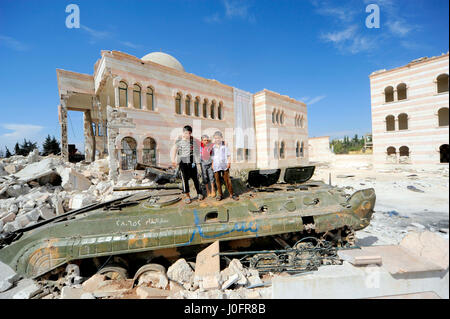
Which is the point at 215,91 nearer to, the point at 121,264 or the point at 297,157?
the point at 297,157

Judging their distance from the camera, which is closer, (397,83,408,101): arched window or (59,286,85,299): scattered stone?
(59,286,85,299): scattered stone

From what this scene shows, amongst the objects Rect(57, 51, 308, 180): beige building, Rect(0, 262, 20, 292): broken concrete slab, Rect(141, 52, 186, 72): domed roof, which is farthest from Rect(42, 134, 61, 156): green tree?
Rect(0, 262, 20, 292): broken concrete slab

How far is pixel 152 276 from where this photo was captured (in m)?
3.41

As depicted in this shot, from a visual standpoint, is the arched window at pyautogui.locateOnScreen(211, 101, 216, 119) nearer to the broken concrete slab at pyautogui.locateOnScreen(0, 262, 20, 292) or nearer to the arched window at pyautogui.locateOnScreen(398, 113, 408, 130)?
the broken concrete slab at pyautogui.locateOnScreen(0, 262, 20, 292)

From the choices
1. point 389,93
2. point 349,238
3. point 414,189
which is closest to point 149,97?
point 349,238

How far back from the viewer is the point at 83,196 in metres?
8.45

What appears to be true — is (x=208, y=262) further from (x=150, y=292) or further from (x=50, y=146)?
(x=50, y=146)

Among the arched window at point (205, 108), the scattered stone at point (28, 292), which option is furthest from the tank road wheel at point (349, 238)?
the arched window at point (205, 108)

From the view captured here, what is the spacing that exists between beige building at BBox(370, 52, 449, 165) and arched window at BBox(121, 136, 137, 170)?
16.5 m

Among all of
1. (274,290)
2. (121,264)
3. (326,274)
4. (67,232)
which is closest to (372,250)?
(326,274)

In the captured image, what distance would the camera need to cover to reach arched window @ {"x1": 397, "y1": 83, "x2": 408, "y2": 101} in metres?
15.7

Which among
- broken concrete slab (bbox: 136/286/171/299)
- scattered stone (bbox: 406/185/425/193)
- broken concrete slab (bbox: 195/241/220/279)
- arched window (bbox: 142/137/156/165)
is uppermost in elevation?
arched window (bbox: 142/137/156/165)

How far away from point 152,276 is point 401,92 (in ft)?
72.9
